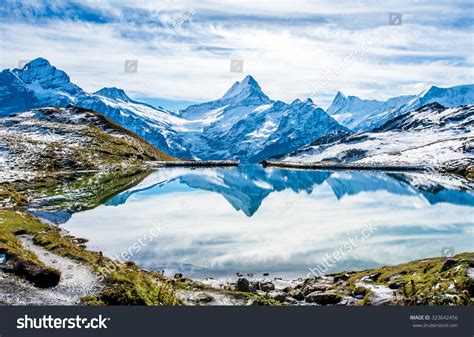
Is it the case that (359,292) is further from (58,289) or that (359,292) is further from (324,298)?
(58,289)

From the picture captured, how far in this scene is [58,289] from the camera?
31.3 meters

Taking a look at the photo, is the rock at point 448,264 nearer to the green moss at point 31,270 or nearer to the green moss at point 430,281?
the green moss at point 430,281

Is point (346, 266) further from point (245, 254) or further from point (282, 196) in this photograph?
point (282, 196)

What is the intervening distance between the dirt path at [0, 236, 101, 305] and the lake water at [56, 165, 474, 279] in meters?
14.4

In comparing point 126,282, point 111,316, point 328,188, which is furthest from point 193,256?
point 328,188

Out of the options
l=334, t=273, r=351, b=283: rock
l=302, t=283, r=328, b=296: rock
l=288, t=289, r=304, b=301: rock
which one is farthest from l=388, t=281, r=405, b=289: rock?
l=288, t=289, r=304, b=301: rock

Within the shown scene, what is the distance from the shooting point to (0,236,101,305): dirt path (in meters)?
28.5

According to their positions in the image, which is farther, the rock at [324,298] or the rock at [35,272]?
the rock at [324,298]

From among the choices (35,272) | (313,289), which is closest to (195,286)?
(313,289)

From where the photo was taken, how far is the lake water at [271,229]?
181 feet

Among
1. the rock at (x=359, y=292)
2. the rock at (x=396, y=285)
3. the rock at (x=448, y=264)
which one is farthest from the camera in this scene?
the rock at (x=448, y=264)

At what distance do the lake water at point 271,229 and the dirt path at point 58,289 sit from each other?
1439cm

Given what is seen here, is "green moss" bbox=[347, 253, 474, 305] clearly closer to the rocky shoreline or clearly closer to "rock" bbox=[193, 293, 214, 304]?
the rocky shoreline

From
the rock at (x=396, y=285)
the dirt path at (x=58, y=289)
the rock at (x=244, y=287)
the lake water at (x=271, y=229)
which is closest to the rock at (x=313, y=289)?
the rock at (x=244, y=287)
